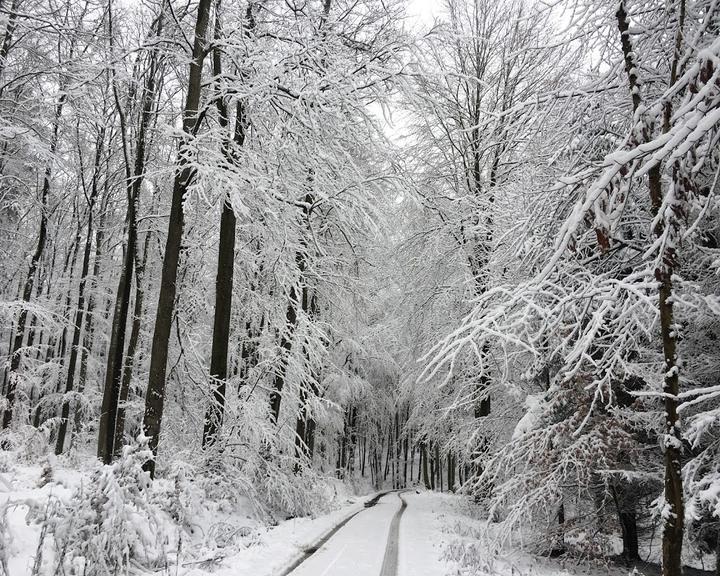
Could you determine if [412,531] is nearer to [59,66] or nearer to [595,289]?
[595,289]

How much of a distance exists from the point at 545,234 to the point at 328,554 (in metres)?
5.76

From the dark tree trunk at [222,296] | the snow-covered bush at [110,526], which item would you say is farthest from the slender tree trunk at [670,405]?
the dark tree trunk at [222,296]

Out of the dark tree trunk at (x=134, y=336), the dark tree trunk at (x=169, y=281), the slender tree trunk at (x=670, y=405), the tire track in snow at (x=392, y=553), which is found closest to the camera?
the slender tree trunk at (x=670, y=405)

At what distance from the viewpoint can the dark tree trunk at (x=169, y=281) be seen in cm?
837

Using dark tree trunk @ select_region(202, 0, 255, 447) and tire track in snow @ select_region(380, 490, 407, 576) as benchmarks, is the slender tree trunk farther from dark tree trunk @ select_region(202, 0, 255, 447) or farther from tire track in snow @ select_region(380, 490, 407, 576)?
dark tree trunk @ select_region(202, 0, 255, 447)

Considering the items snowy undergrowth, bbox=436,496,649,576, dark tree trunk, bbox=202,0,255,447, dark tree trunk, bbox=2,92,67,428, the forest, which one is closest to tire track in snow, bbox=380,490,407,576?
the forest

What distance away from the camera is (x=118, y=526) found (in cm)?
514

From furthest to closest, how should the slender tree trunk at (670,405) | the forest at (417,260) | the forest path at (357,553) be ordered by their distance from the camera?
the forest path at (357,553) → the forest at (417,260) → the slender tree trunk at (670,405)

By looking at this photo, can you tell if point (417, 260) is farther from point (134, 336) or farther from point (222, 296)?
point (134, 336)

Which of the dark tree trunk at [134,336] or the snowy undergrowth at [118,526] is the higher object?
the dark tree trunk at [134,336]

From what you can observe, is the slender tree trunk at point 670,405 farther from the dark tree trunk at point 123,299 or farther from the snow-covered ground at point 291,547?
the dark tree trunk at point 123,299

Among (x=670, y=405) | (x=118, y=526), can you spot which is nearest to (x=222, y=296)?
(x=118, y=526)

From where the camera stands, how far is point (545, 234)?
5.14 metres

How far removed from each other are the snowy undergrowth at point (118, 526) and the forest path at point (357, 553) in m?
1.11
